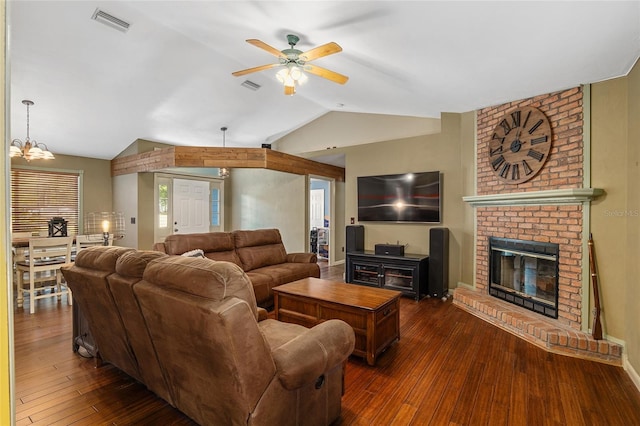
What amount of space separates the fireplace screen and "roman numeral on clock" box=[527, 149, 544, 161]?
36.6 inches

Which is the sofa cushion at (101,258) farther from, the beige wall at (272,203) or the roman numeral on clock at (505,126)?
the beige wall at (272,203)

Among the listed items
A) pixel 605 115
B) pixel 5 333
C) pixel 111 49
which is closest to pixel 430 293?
pixel 605 115

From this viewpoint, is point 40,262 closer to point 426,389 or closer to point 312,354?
point 312,354

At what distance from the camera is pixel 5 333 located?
0.64 metres

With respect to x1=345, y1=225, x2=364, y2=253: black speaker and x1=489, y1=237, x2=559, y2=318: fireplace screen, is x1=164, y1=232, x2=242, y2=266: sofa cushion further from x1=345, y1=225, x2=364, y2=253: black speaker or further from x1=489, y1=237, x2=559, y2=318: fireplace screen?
x1=489, y1=237, x2=559, y2=318: fireplace screen

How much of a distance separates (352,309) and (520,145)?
Result: 9.06 feet

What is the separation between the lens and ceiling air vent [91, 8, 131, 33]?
3.10 metres

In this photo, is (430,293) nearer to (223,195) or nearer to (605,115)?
(605,115)

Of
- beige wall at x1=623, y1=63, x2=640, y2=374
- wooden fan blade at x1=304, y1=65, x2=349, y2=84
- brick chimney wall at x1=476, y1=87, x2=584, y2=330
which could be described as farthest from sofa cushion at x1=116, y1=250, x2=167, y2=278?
brick chimney wall at x1=476, y1=87, x2=584, y2=330

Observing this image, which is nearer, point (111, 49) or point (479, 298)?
point (111, 49)

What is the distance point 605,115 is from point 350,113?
3923mm

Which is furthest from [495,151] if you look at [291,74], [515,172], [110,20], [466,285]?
[110,20]

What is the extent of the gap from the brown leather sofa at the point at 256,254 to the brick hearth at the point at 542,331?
2.31 metres

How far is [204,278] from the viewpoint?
4.67ft
